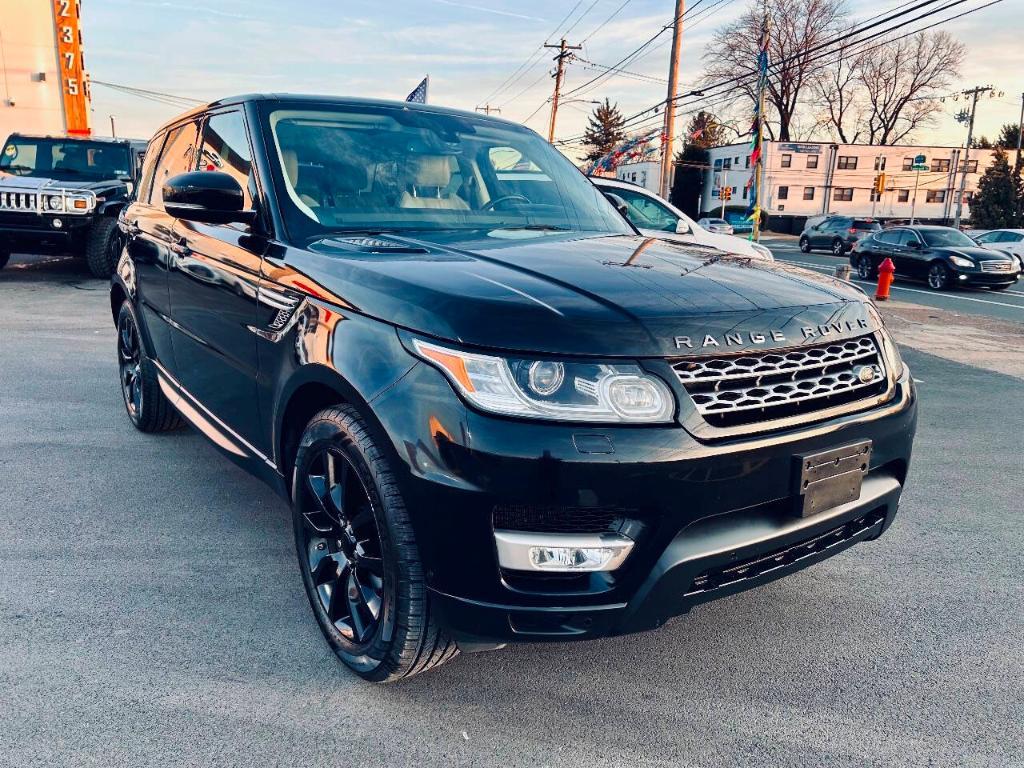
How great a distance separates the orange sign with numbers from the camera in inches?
779

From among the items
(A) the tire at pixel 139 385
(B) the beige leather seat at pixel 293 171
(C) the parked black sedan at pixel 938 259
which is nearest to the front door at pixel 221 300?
(B) the beige leather seat at pixel 293 171

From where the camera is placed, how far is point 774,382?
85.1 inches

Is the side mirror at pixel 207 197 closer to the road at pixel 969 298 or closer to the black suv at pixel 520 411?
the black suv at pixel 520 411

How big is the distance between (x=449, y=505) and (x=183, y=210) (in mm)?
1681

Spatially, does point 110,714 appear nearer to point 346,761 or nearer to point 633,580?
point 346,761

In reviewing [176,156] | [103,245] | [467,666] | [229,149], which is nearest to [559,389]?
[467,666]

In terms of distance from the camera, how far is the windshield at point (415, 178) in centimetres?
298

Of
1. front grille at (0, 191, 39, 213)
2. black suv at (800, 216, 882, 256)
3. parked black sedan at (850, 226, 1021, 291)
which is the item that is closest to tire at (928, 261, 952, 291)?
parked black sedan at (850, 226, 1021, 291)

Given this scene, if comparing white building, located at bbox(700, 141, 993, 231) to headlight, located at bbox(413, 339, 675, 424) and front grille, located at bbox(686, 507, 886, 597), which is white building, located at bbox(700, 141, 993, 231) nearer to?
front grille, located at bbox(686, 507, 886, 597)

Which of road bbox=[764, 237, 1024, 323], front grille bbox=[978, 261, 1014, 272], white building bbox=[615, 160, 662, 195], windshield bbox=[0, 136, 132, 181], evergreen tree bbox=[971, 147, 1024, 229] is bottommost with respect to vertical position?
road bbox=[764, 237, 1024, 323]

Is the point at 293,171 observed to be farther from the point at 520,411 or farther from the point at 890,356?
the point at 890,356

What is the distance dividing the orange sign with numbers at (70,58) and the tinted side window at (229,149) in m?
19.1

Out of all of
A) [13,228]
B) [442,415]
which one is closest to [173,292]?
[442,415]

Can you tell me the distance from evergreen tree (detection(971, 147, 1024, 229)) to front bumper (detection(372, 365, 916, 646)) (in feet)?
172
